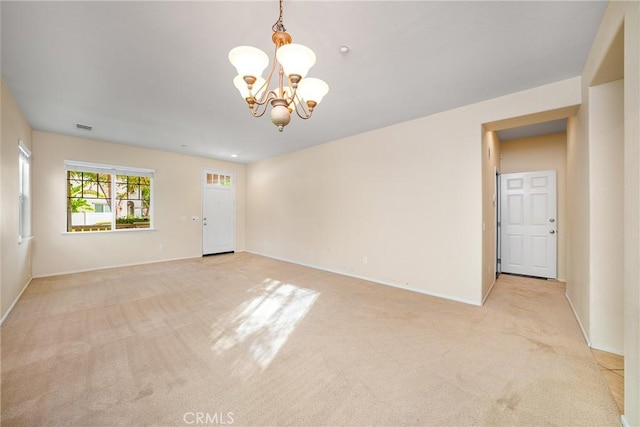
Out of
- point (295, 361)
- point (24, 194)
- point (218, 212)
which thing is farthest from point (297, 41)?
point (218, 212)

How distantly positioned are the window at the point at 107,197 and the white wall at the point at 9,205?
4.58ft

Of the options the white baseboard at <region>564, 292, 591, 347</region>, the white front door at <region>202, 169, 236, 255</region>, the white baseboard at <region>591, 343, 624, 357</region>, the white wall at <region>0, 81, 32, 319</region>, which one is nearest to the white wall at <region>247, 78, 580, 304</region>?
A: the white baseboard at <region>564, 292, 591, 347</region>

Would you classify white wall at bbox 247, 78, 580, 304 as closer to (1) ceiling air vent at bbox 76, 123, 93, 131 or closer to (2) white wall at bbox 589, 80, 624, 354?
(2) white wall at bbox 589, 80, 624, 354

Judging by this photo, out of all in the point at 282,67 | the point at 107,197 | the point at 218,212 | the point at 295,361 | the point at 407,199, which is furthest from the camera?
the point at 218,212

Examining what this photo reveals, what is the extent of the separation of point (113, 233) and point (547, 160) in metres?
8.88

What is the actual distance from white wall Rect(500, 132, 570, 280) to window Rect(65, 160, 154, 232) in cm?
784

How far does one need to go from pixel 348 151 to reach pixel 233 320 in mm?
3531

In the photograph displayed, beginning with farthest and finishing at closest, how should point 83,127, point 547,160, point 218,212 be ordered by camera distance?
1. point 218,212
2. point 547,160
3. point 83,127

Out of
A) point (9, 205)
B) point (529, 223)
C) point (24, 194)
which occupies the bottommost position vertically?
point (529, 223)

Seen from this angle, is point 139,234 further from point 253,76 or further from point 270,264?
point 253,76

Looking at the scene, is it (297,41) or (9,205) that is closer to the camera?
(297,41)

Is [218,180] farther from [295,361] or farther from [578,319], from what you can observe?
[578,319]

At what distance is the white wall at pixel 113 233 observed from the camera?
15.4 ft

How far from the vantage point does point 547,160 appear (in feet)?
15.5
